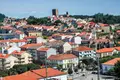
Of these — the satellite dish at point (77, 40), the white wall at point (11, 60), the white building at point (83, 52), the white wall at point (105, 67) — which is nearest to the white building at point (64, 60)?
the white building at point (83, 52)

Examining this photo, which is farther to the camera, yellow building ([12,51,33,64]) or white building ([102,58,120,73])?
yellow building ([12,51,33,64])

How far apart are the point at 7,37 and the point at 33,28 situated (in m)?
8.92

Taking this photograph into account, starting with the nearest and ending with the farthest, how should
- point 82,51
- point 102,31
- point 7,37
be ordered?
point 82,51
point 7,37
point 102,31

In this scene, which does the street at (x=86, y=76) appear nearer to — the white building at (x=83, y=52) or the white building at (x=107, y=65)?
the white building at (x=107, y=65)

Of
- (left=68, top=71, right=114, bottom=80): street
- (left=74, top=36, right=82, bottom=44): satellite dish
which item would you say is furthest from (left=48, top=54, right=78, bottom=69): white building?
(left=74, top=36, right=82, bottom=44): satellite dish

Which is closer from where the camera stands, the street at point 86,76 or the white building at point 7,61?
the street at point 86,76

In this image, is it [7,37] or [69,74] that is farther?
[7,37]

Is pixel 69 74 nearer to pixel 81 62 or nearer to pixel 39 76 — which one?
pixel 81 62

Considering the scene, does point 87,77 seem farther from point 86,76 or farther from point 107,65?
point 107,65

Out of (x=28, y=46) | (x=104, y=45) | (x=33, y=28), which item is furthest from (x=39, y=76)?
(x=33, y=28)

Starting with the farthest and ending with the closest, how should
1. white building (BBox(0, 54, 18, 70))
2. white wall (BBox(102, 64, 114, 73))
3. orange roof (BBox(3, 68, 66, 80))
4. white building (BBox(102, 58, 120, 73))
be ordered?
white building (BBox(0, 54, 18, 70)) → white wall (BBox(102, 64, 114, 73)) → white building (BBox(102, 58, 120, 73)) → orange roof (BBox(3, 68, 66, 80))

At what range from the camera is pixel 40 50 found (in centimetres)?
3303

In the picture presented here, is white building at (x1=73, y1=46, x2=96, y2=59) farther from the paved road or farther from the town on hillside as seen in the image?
the paved road

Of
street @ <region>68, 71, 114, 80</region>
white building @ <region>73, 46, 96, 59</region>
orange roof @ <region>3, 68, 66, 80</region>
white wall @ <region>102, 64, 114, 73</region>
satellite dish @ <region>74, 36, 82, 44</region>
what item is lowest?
street @ <region>68, 71, 114, 80</region>
